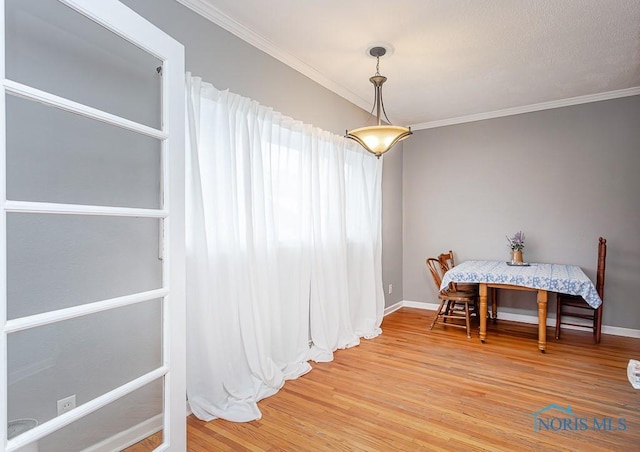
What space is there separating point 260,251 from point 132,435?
1370 mm

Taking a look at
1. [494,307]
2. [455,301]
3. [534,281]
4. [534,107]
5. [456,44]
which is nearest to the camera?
[456,44]

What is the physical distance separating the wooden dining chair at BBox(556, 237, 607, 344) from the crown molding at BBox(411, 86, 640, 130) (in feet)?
5.36

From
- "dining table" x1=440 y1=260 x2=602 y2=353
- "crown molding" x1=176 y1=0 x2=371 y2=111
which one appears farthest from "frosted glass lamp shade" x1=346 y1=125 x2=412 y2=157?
"dining table" x1=440 y1=260 x2=602 y2=353

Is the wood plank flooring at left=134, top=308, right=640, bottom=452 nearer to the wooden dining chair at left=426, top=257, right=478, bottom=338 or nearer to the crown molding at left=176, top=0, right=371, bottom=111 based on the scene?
the wooden dining chair at left=426, top=257, right=478, bottom=338

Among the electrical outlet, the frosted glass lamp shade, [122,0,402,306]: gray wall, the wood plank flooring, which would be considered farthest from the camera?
the frosted glass lamp shade

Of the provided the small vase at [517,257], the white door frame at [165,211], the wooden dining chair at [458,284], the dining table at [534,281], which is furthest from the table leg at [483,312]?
the white door frame at [165,211]

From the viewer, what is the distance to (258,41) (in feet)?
9.09

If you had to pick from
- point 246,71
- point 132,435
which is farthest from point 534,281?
point 132,435

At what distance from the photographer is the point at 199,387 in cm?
229

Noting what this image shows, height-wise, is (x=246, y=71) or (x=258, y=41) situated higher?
(x=258, y=41)

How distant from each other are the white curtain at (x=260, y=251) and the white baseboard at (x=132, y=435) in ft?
1.91

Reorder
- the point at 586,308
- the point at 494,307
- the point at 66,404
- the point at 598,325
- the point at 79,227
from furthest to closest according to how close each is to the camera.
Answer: the point at 494,307, the point at 586,308, the point at 598,325, the point at 79,227, the point at 66,404

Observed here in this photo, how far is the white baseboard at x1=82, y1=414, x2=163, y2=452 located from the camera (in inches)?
62.2

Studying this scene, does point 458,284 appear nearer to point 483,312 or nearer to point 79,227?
point 483,312
